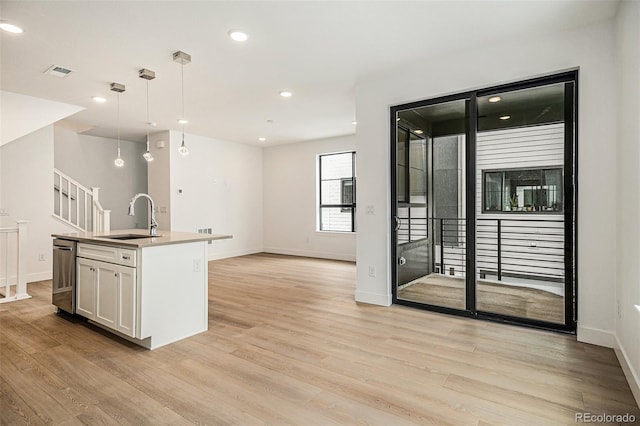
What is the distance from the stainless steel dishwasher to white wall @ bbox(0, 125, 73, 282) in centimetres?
228

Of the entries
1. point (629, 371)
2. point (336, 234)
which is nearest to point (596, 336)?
point (629, 371)

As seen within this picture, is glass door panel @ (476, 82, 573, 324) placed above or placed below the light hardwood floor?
above

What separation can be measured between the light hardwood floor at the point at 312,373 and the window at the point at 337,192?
13.0ft

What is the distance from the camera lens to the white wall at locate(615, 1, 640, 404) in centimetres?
218

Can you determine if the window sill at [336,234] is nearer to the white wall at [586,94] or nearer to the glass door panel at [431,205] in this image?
the glass door panel at [431,205]

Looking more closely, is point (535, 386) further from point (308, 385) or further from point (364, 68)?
point (364, 68)

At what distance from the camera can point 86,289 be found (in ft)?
10.9

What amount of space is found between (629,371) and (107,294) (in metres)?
3.94

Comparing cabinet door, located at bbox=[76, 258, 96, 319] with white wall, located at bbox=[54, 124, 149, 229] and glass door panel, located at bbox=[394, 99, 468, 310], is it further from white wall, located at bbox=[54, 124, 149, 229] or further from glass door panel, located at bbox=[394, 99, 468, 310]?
white wall, located at bbox=[54, 124, 149, 229]

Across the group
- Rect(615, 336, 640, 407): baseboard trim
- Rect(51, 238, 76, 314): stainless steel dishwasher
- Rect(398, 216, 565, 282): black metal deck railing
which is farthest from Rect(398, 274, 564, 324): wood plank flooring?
Rect(51, 238, 76, 314): stainless steel dishwasher

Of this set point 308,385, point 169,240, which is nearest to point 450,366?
point 308,385

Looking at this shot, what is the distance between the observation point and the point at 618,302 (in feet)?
8.87

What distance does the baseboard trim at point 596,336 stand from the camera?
2780 mm

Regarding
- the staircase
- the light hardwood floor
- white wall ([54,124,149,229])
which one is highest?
white wall ([54,124,149,229])
